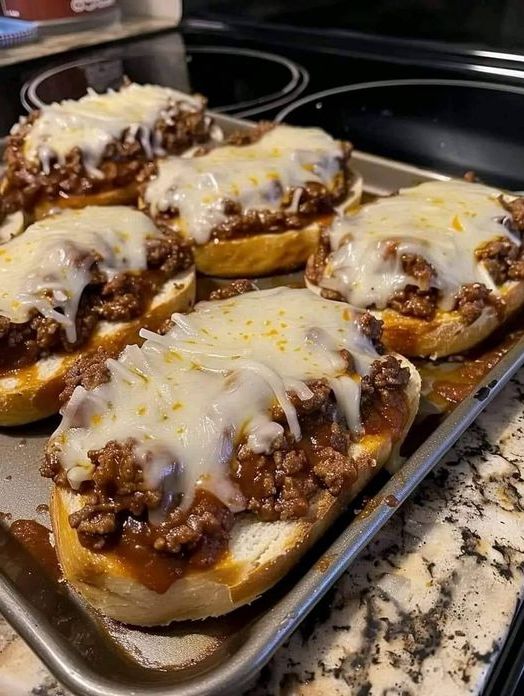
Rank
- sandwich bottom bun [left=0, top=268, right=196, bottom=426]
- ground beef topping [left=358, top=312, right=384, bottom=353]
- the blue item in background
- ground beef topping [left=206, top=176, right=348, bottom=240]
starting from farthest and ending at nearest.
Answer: the blue item in background → ground beef topping [left=206, top=176, right=348, bottom=240] → sandwich bottom bun [left=0, top=268, right=196, bottom=426] → ground beef topping [left=358, top=312, right=384, bottom=353]

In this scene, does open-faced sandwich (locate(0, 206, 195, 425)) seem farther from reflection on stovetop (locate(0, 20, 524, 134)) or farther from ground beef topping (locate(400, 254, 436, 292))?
reflection on stovetop (locate(0, 20, 524, 134))

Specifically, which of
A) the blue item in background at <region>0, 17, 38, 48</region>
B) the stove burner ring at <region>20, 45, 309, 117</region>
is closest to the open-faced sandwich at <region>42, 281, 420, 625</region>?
the stove burner ring at <region>20, 45, 309, 117</region>

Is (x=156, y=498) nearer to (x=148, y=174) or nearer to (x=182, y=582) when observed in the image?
(x=182, y=582)

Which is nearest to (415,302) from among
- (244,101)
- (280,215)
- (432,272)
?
(432,272)

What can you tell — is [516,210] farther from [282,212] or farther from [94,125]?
[94,125]

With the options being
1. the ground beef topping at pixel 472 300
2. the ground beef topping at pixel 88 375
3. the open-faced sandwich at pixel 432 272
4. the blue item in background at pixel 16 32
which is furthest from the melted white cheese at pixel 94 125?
the blue item in background at pixel 16 32
